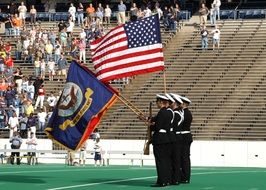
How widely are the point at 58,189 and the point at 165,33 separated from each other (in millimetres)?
A: 30141

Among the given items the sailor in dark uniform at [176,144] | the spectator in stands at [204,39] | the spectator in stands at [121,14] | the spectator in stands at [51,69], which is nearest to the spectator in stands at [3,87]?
the spectator in stands at [51,69]

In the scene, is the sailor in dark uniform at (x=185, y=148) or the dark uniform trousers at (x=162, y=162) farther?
the sailor in dark uniform at (x=185, y=148)

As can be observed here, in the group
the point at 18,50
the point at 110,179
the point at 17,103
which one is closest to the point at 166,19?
the point at 18,50

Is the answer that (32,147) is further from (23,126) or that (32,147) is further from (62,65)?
(62,65)

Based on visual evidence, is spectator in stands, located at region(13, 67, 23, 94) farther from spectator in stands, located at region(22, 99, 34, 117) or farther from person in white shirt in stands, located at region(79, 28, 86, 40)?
person in white shirt in stands, located at region(79, 28, 86, 40)

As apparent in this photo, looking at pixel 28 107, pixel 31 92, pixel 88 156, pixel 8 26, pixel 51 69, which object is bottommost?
pixel 88 156

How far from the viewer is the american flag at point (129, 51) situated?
26.8m

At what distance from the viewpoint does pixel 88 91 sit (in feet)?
88.7

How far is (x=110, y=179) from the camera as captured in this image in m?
28.4

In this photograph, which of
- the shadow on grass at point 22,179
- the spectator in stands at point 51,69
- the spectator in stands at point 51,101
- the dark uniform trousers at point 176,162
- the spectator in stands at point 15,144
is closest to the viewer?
the dark uniform trousers at point 176,162

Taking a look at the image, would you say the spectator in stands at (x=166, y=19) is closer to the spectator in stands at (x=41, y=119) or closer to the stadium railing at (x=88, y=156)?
the spectator in stands at (x=41, y=119)

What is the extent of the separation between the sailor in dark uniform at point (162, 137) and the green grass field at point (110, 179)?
0.33m

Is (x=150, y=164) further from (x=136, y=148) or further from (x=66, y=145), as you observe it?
(x=66, y=145)

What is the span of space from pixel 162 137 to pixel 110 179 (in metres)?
3.07
